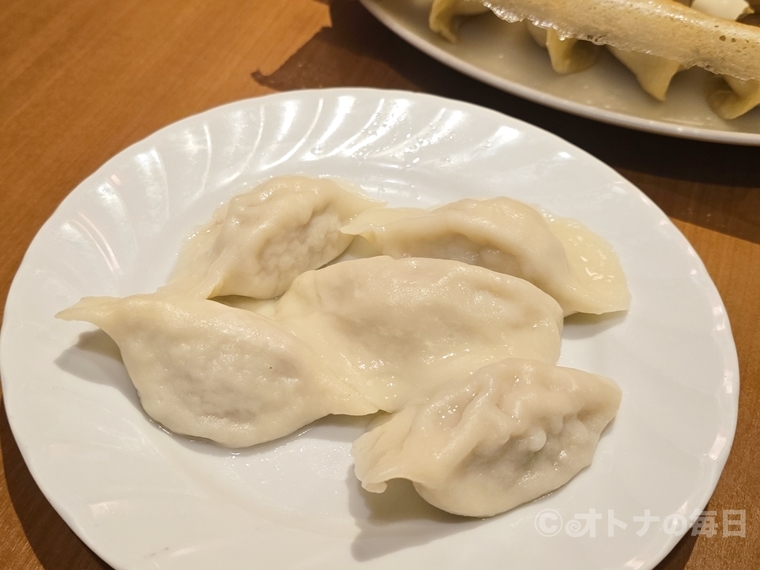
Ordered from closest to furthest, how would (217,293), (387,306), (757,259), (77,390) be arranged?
1. (77,390)
2. (387,306)
3. (217,293)
4. (757,259)

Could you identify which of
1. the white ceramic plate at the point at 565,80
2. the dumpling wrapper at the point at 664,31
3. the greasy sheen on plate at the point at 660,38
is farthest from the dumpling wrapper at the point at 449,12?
the dumpling wrapper at the point at 664,31

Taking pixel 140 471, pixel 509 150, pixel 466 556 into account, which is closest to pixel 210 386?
pixel 140 471

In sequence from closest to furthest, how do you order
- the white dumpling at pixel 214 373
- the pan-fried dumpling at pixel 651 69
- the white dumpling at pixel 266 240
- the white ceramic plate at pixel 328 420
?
the white ceramic plate at pixel 328 420
the white dumpling at pixel 214 373
the white dumpling at pixel 266 240
the pan-fried dumpling at pixel 651 69

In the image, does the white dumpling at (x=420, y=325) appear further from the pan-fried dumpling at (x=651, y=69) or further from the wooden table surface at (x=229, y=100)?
the pan-fried dumpling at (x=651, y=69)

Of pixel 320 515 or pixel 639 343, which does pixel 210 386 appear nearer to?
pixel 320 515

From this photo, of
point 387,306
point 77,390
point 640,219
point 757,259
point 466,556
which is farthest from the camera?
point 757,259

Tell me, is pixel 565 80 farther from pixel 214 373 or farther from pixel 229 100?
pixel 214 373
